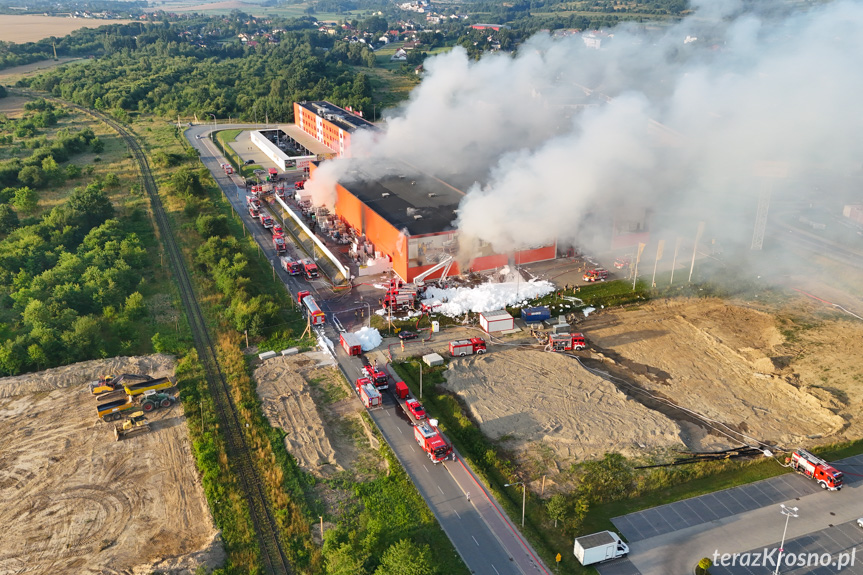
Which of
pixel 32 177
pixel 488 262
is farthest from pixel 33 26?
pixel 488 262

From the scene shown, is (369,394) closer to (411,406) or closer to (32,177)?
(411,406)

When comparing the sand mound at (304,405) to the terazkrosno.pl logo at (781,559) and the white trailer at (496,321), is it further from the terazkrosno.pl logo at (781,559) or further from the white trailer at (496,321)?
the terazkrosno.pl logo at (781,559)

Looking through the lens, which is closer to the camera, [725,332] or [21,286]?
[725,332]

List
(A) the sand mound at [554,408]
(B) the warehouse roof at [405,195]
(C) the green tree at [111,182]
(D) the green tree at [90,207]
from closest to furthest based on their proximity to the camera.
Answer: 1. (A) the sand mound at [554,408]
2. (B) the warehouse roof at [405,195]
3. (D) the green tree at [90,207]
4. (C) the green tree at [111,182]

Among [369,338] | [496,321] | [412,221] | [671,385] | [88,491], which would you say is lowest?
[88,491]

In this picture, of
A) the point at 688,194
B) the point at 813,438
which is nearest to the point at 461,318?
the point at 813,438

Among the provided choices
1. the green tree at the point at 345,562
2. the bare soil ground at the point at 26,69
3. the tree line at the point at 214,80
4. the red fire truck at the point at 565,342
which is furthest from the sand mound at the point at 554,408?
the bare soil ground at the point at 26,69

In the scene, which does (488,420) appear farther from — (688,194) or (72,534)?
(688,194)
